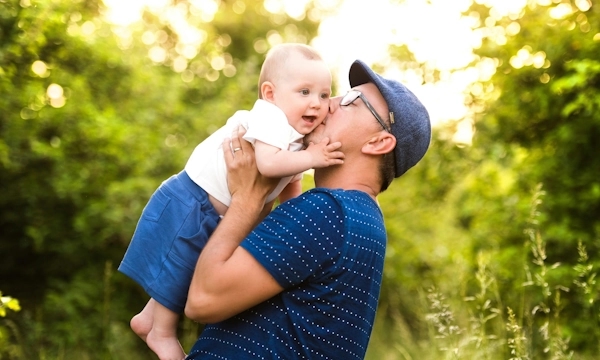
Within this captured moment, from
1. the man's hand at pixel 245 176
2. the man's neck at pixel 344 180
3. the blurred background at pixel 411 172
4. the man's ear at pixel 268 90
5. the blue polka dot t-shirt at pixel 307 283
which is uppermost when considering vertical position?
the man's ear at pixel 268 90

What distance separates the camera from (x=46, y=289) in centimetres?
641

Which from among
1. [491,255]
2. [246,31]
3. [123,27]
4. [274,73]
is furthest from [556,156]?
[246,31]

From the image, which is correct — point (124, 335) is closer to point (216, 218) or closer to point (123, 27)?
point (123, 27)

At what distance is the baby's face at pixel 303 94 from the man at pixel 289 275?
0.53ft

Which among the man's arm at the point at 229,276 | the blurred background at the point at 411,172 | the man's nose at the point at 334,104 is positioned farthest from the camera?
the blurred background at the point at 411,172

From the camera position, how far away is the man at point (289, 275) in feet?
6.98

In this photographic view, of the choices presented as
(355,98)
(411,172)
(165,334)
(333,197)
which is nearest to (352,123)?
(355,98)

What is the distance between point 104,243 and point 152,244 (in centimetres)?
416

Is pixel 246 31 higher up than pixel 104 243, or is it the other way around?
pixel 104 243

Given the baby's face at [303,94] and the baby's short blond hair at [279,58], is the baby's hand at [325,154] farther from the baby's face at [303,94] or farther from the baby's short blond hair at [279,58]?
the baby's short blond hair at [279,58]

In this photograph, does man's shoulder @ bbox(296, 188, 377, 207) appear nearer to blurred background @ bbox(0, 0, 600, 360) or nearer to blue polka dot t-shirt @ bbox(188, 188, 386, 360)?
blue polka dot t-shirt @ bbox(188, 188, 386, 360)

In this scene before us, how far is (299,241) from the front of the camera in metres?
2.15

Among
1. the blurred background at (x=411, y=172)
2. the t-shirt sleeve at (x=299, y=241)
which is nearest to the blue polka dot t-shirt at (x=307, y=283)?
the t-shirt sleeve at (x=299, y=241)

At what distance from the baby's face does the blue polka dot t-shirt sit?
33 cm
